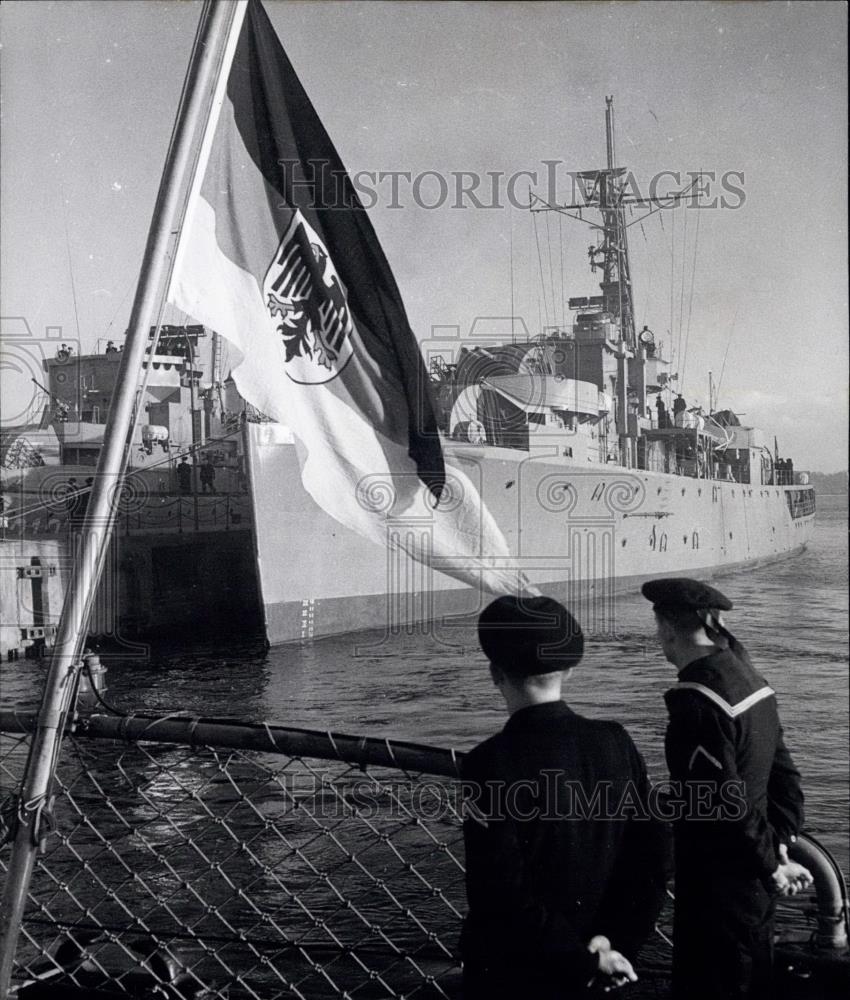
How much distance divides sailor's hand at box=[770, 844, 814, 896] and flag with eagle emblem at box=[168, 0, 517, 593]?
1.04 metres

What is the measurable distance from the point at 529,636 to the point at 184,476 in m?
28.0

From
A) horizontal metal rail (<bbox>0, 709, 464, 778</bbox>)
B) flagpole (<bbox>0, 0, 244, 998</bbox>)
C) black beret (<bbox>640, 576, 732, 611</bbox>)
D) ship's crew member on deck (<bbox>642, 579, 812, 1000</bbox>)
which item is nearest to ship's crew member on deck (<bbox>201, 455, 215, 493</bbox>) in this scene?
horizontal metal rail (<bbox>0, 709, 464, 778</bbox>)

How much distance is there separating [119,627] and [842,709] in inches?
616

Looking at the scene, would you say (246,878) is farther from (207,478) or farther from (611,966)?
(207,478)

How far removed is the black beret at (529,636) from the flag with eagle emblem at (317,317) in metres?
0.73

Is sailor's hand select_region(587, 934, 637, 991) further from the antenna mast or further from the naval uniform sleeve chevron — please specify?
the antenna mast

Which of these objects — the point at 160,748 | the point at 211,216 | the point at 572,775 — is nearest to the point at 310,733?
the point at 572,775

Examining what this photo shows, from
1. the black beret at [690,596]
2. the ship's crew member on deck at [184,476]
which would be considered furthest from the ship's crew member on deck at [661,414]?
the black beret at [690,596]

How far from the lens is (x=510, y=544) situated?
2208 centimetres

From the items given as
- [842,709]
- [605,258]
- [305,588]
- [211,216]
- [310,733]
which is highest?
[605,258]

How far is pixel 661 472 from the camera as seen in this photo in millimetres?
29422

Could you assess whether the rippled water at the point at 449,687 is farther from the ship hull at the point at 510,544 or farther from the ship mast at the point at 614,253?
the ship mast at the point at 614,253

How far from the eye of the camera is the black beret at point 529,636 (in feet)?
6.03

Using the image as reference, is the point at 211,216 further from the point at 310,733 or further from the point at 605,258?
the point at 605,258
